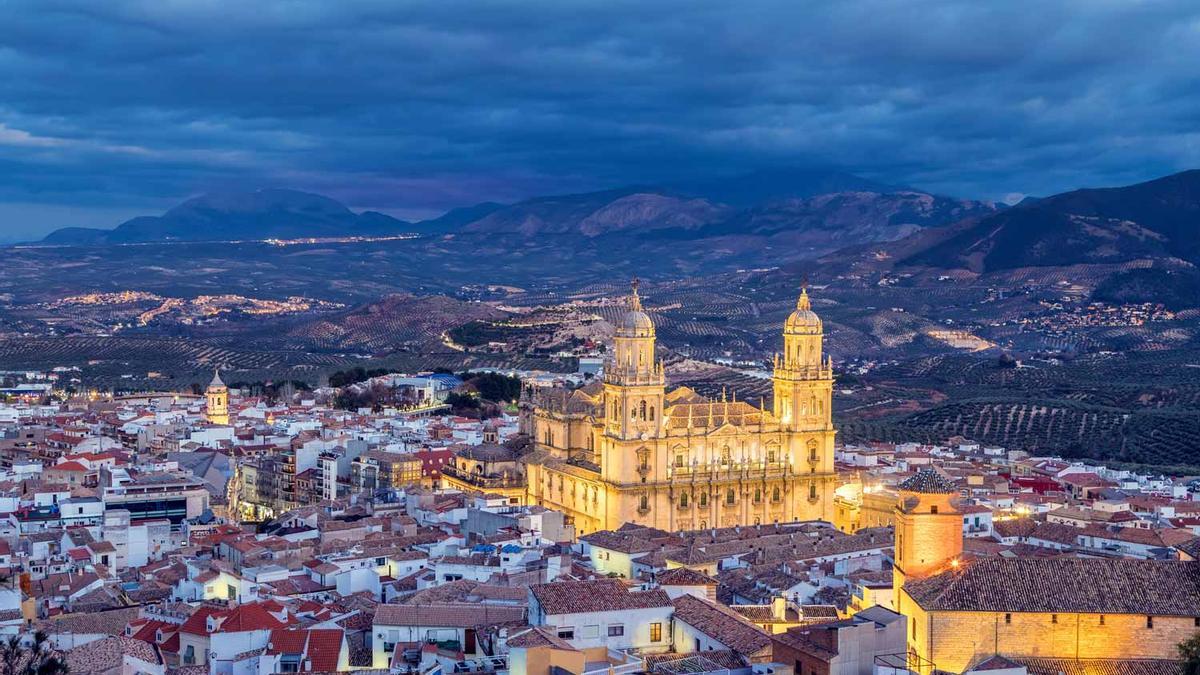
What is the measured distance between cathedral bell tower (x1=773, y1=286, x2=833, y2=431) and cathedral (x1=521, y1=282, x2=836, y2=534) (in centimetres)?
4

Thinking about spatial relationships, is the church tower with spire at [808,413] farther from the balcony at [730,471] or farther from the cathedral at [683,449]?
the balcony at [730,471]

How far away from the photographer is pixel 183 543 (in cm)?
4353

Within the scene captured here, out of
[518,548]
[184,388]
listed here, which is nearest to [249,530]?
[518,548]

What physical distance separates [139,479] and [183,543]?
24.2 feet

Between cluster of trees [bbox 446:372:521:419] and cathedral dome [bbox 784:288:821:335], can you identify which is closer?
cathedral dome [bbox 784:288:821:335]

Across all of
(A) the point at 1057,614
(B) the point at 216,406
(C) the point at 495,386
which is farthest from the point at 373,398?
(A) the point at 1057,614

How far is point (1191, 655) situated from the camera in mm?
24062

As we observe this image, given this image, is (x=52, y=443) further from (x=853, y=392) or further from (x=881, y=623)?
(x=853, y=392)

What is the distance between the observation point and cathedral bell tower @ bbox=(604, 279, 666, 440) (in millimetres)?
51438

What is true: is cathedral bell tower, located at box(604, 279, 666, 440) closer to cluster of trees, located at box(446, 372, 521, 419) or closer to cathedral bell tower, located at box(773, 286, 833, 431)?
cathedral bell tower, located at box(773, 286, 833, 431)

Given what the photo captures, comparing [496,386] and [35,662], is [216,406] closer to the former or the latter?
[496,386]

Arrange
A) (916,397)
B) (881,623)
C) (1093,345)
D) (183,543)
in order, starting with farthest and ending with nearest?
(1093,345) → (916,397) → (183,543) → (881,623)

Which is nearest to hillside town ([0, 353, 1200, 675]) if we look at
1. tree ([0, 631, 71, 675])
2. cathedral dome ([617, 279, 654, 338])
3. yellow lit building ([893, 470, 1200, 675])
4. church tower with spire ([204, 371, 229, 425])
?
yellow lit building ([893, 470, 1200, 675])

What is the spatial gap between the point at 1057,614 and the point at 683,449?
25.9 metres
